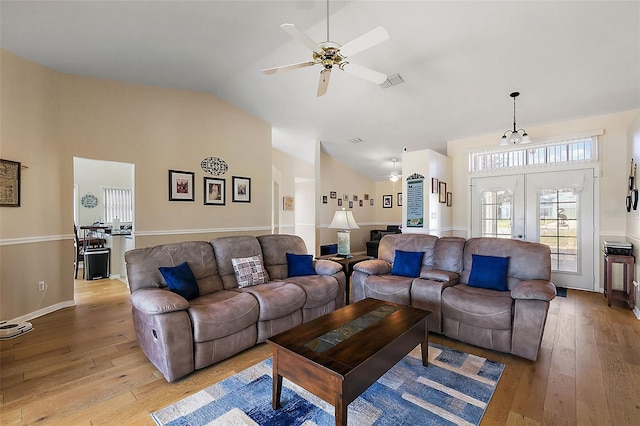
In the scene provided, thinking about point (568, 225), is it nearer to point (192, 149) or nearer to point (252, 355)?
point (252, 355)

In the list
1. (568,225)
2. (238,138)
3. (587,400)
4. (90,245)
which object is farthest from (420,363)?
(90,245)

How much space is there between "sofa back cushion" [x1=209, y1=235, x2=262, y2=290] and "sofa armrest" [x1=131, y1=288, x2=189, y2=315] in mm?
861

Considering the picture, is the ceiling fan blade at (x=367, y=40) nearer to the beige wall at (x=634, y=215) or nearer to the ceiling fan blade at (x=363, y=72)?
the ceiling fan blade at (x=363, y=72)

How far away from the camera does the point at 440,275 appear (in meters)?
3.27

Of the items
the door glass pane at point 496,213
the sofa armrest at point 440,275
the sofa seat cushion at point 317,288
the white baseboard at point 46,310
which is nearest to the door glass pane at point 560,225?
the door glass pane at point 496,213

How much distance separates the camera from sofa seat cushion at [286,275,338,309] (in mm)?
3179

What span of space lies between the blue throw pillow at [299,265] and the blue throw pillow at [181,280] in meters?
1.18

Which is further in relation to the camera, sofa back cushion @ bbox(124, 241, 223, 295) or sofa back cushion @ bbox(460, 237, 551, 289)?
sofa back cushion @ bbox(460, 237, 551, 289)

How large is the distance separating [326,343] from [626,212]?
17.0 ft

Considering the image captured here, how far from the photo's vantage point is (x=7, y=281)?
3338 mm

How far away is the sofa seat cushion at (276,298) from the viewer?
2.78m

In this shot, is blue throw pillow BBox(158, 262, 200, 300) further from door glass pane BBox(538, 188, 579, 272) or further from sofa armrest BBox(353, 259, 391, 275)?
door glass pane BBox(538, 188, 579, 272)

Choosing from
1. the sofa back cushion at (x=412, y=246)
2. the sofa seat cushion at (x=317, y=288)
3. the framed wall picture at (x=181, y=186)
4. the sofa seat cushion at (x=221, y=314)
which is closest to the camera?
the sofa seat cushion at (x=221, y=314)

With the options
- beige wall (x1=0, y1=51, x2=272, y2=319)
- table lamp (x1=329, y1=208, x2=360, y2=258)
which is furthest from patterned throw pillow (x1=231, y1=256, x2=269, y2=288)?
beige wall (x1=0, y1=51, x2=272, y2=319)
